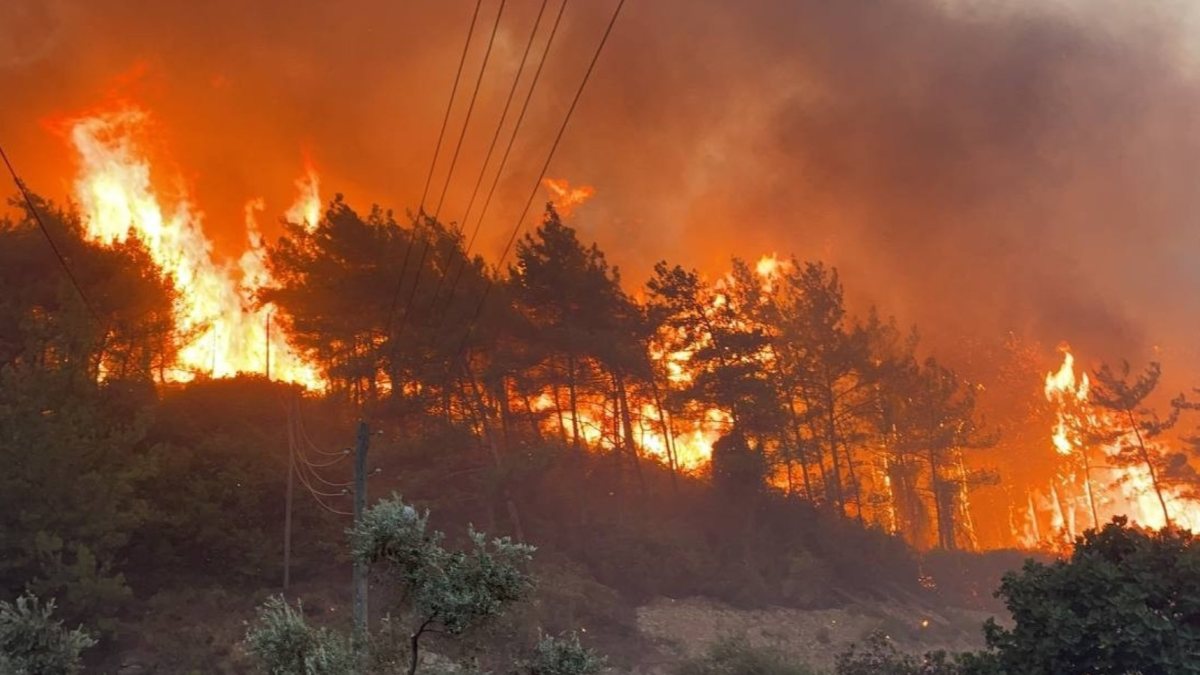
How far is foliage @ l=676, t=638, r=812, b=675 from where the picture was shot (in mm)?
25344

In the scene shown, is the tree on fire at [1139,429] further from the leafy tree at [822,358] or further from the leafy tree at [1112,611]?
the leafy tree at [1112,611]

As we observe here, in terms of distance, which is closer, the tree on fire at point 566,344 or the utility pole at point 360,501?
the utility pole at point 360,501

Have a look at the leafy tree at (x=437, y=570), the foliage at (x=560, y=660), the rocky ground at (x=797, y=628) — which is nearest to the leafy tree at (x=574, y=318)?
the rocky ground at (x=797, y=628)

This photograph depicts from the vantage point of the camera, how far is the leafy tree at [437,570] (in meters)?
8.64

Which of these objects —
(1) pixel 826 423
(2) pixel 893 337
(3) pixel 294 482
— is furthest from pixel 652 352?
(2) pixel 893 337

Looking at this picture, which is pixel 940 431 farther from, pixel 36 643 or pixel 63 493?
pixel 36 643

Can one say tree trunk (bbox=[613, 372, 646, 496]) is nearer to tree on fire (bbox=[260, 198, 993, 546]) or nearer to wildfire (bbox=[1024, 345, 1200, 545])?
→ tree on fire (bbox=[260, 198, 993, 546])

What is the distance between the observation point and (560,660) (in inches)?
397

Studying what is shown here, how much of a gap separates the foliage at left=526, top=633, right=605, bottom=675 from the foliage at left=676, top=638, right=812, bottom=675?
57.4 feet

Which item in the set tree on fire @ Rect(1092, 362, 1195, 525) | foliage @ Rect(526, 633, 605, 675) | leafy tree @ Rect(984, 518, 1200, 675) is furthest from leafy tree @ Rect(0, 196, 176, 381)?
tree on fire @ Rect(1092, 362, 1195, 525)

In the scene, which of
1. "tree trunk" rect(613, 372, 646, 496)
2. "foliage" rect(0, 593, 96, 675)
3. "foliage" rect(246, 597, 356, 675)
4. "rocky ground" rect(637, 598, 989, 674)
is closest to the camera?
"foliage" rect(246, 597, 356, 675)

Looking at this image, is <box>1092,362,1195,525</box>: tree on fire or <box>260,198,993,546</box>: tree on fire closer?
<box>260,198,993,546</box>: tree on fire

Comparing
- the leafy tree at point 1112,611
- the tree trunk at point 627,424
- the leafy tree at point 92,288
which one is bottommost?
the leafy tree at point 1112,611

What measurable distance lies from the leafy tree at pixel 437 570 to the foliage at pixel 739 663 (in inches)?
772
